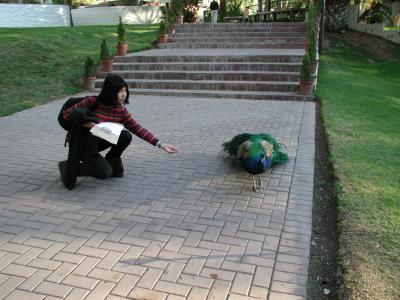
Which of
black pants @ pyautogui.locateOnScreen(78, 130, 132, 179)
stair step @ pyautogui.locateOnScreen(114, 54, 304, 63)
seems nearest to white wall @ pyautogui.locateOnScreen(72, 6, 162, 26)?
stair step @ pyautogui.locateOnScreen(114, 54, 304, 63)

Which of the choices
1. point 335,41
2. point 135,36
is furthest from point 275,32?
point 135,36

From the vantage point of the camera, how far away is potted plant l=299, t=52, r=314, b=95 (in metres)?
9.68

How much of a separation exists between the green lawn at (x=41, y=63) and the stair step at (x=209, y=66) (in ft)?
4.74

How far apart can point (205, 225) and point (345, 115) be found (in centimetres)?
516

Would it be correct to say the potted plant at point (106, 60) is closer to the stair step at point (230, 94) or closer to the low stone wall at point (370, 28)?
the stair step at point (230, 94)

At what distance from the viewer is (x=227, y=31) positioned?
15711mm

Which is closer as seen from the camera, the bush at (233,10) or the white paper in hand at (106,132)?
the white paper in hand at (106,132)

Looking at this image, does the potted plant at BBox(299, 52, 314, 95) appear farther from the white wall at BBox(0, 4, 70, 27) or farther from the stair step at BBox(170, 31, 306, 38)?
the white wall at BBox(0, 4, 70, 27)

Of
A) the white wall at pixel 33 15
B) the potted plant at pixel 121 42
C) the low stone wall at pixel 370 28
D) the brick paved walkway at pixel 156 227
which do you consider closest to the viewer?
the brick paved walkway at pixel 156 227

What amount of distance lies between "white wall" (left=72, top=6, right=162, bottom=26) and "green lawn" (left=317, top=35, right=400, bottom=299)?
54.2 feet

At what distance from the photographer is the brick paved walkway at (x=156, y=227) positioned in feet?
9.53

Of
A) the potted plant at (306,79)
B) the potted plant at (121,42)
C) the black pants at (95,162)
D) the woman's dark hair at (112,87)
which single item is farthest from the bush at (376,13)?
the woman's dark hair at (112,87)

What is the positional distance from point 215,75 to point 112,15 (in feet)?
51.4

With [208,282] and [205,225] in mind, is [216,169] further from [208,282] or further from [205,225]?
[208,282]
